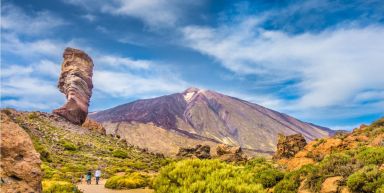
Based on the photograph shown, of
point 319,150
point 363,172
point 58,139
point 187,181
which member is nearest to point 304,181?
point 363,172

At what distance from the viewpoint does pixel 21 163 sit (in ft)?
28.1

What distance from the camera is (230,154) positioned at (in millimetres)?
61844

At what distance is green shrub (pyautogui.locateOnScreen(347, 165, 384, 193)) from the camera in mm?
14664

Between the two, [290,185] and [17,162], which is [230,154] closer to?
[290,185]

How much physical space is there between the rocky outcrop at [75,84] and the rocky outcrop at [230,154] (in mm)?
30796

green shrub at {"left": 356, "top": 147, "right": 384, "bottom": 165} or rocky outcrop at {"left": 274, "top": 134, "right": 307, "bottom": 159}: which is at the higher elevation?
rocky outcrop at {"left": 274, "top": 134, "right": 307, "bottom": 159}

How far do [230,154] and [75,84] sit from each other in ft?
114

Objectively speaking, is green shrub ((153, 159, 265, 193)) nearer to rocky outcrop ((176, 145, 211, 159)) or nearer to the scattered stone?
the scattered stone

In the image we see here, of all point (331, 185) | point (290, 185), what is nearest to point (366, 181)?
point (331, 185)

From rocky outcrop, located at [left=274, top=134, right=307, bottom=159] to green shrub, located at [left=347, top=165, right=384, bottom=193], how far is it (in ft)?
123

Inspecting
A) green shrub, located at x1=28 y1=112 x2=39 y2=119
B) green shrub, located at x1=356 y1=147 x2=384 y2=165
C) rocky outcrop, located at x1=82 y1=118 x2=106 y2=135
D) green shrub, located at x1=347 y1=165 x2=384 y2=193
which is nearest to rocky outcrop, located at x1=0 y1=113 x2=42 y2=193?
green shrub, located at x1=347 y1=165 x2=384 y2=193

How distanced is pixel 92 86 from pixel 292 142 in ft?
151

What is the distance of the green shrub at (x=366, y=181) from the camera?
577 inches

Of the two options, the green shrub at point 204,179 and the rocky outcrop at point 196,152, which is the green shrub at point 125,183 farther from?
the rocky outcrop at point 196,152
